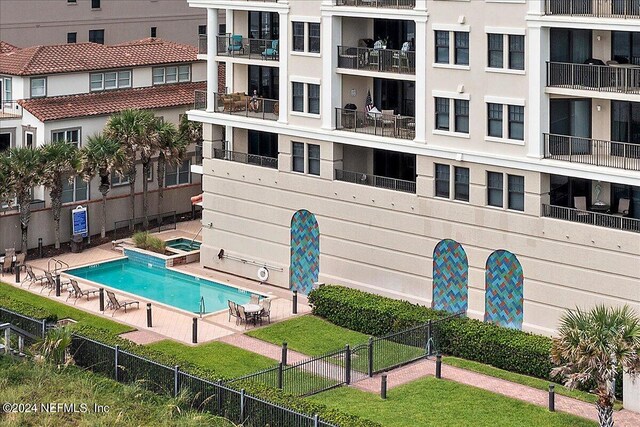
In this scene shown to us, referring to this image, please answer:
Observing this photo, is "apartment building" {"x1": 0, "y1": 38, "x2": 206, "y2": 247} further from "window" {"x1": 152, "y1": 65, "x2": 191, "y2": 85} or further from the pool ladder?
the pool ladder

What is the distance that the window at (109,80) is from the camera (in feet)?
214

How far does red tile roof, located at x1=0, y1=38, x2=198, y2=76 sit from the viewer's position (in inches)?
2490

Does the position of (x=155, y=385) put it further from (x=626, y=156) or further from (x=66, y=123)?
(x=66, y=123)

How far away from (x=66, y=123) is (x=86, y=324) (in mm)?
18170

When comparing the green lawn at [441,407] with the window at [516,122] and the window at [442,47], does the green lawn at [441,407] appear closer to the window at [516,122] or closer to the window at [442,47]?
the window at [516,122]

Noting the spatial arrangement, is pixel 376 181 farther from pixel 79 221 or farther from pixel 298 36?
pixel 79 221

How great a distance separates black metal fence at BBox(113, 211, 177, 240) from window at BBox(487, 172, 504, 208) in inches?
869

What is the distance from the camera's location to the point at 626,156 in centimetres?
4325

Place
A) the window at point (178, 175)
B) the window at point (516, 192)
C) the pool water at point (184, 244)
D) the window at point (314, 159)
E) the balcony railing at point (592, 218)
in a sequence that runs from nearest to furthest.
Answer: the balcony railing at point (592, 218) < the window at point (516, 192) < the window at point (314, 159) < the pool water at point (184, 244) < the window at point (178, 175)

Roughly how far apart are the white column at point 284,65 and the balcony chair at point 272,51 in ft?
3.04

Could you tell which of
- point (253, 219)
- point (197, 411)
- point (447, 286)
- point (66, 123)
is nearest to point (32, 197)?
point (66, 123)

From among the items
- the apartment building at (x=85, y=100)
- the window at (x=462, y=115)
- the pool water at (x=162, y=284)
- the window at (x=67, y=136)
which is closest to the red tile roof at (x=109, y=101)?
the apartment building at (x=85, y=100)

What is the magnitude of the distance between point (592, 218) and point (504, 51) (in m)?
6.65

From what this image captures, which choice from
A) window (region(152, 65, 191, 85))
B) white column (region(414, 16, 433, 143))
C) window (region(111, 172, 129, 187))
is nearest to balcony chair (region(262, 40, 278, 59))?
white column (region(414, 16, 433, 143))
